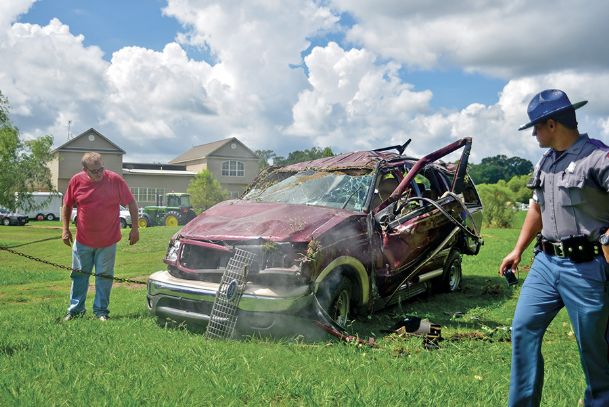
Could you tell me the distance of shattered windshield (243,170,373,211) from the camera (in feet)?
21.3

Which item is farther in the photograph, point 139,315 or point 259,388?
point 139,315

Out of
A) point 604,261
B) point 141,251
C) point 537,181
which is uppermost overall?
point 537,181

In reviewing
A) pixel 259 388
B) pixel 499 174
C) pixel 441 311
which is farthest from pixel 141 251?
pixel 499 174

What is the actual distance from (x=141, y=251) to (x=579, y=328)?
16.0 metres

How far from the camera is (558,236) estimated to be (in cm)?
341

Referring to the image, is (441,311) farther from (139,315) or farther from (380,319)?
(139,315)

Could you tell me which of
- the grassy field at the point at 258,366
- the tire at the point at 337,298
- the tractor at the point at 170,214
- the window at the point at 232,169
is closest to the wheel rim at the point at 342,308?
the tire at the point at 337,298

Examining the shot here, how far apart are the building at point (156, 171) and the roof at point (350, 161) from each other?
4896cm

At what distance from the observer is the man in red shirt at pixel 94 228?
6.82m

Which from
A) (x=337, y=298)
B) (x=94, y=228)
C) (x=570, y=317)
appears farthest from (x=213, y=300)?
(x=570, y=317)

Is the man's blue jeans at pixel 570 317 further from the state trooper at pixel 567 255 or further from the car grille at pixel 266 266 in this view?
the car grille at pixel 266 266

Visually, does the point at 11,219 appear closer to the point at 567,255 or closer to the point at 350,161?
the point at 350,161

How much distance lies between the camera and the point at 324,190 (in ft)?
22.2

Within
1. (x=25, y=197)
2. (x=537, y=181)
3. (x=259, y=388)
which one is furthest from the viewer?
(x=25, y=197)
